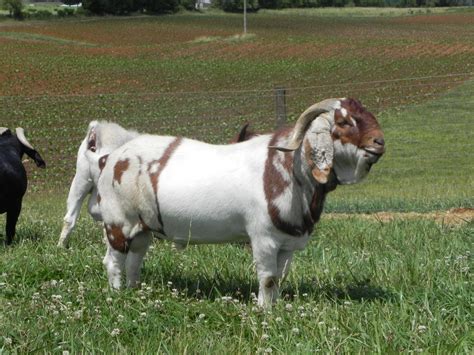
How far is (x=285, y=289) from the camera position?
6348 mm

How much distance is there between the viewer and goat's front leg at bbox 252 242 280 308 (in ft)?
18.7

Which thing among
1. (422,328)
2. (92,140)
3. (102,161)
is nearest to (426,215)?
(92,140)

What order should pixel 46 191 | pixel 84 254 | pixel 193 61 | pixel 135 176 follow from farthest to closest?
pixel 193 61 → pixel 46 191 → pixel 84 254 → pixel 135 176

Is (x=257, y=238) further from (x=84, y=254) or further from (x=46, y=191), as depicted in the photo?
(x=46, y=191)

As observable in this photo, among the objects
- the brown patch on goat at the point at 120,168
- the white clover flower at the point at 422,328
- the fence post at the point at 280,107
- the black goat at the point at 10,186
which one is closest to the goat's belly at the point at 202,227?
the brown patch on goat at the point at 120,168

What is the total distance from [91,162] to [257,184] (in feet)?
9.77

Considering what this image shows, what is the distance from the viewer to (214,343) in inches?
188

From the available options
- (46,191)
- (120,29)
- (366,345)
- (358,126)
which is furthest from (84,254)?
(120,29)

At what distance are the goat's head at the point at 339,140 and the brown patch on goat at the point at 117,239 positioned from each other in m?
1.37

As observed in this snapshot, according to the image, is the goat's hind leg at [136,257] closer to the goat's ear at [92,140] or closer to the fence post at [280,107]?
the goat's ear at [92,140]

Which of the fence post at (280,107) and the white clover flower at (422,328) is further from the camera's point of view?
the fence post at (280,107)

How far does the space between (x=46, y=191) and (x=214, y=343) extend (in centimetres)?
1425

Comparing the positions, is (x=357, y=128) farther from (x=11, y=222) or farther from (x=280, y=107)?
(x=280, y=107)

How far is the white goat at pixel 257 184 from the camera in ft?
18.4
